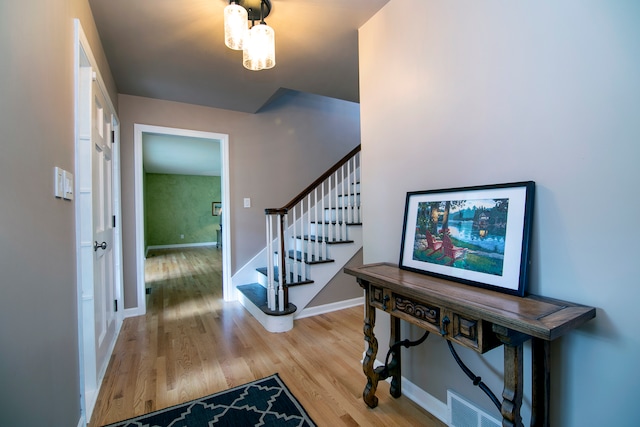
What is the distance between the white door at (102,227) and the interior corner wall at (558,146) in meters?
2.04

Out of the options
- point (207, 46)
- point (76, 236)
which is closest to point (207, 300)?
point (76, 236)

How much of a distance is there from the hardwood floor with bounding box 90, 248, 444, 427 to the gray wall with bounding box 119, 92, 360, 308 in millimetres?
679

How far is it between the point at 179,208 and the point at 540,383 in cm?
994

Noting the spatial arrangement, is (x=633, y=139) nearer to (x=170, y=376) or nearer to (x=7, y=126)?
(x=7, y=126)

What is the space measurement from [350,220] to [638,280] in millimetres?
2581

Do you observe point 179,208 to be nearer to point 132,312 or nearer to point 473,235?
point 132,312

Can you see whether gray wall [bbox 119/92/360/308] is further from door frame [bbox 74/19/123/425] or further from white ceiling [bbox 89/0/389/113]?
door frame [bbox 74/19/123/425]

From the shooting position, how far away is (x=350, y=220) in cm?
337

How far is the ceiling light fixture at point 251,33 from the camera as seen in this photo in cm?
161

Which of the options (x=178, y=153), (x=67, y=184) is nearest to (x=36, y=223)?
(x=67, y=184)

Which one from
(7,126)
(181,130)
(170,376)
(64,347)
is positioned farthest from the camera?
(181,130)

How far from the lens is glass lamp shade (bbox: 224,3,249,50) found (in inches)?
62.7

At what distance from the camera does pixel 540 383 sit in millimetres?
1046

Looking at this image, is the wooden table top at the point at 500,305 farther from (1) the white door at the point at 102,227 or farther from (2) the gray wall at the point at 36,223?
(1) the white door at the point at 102,227
